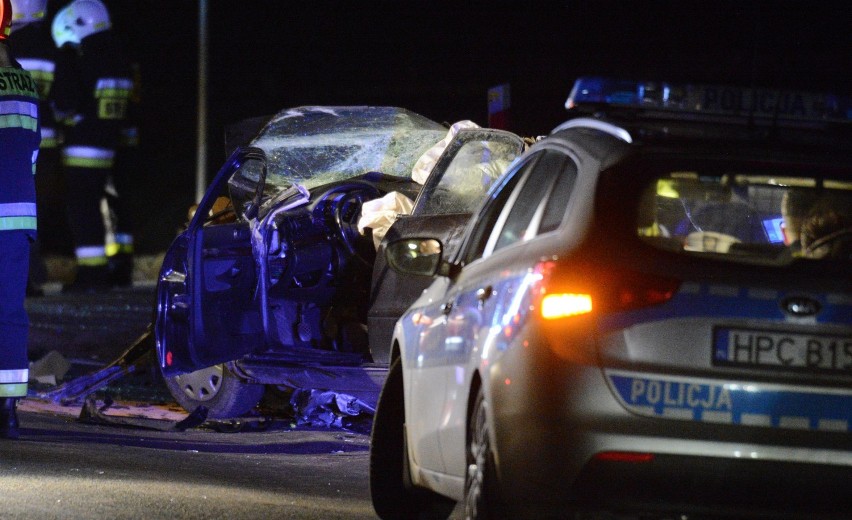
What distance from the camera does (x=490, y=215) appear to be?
18.5 feet

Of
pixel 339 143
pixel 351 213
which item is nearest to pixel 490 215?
pixel 351 213

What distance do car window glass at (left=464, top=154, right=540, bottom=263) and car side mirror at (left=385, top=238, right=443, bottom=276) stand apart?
12cm

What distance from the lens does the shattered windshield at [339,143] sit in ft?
34.4

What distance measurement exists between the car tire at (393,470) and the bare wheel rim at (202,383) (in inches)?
144

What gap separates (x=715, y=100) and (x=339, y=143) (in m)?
6.15

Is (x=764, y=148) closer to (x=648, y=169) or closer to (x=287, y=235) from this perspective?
(x=648, y=169)

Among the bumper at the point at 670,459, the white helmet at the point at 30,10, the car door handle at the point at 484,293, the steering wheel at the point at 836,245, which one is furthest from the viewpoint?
the white helmet at the point at 30,10

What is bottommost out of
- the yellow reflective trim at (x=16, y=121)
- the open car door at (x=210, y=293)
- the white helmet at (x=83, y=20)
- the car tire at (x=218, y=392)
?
the car tire at (x=218, y=392)

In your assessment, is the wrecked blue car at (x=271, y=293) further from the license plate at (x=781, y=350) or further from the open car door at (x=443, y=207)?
the license plate at (x=781, y=350)

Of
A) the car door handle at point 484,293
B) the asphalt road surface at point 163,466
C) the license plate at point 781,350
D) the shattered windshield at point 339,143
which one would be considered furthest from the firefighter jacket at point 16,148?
the license plate at point 781,350

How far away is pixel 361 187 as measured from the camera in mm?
9844

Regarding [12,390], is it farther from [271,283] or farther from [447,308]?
[447,308]

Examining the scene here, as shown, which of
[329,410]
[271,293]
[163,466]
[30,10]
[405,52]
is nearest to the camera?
[163,466]

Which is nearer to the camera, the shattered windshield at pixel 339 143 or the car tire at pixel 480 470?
the car tire at pixel 480 470
